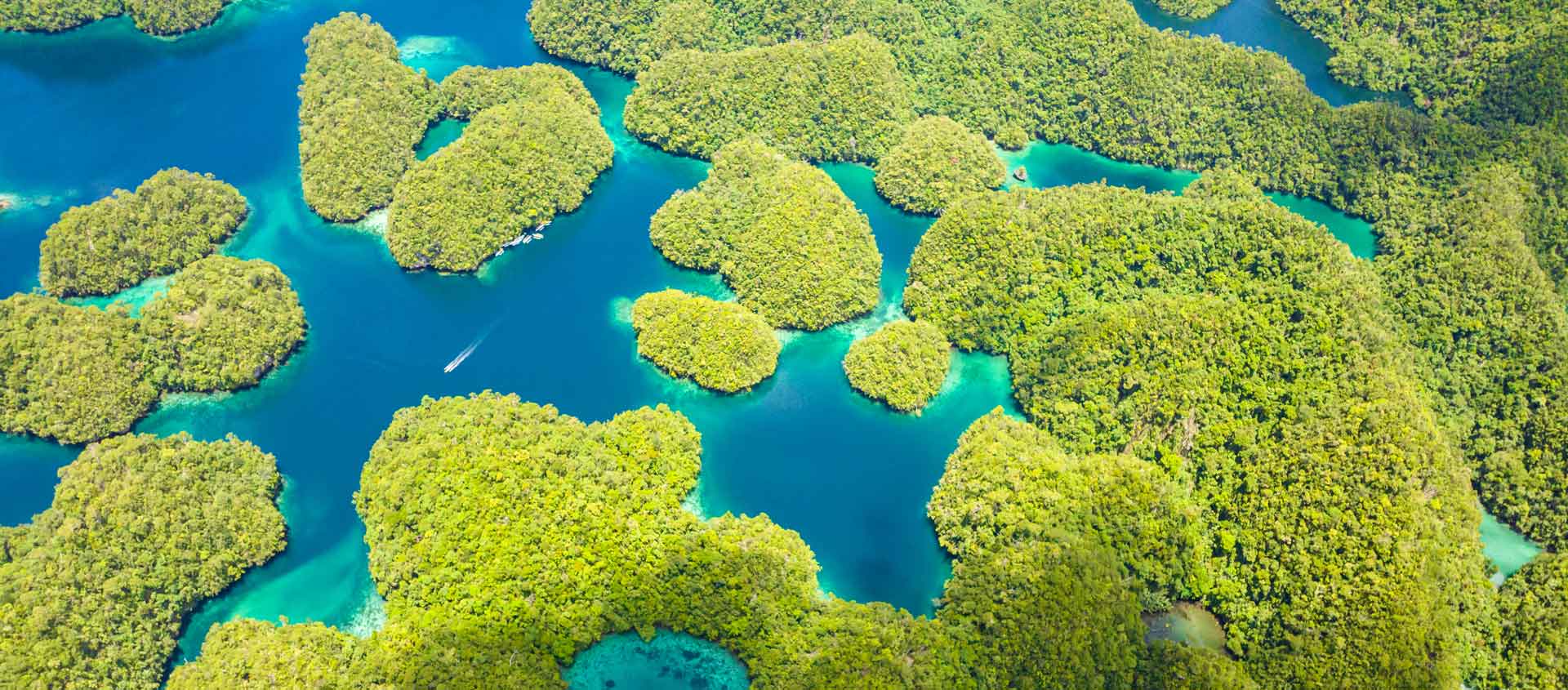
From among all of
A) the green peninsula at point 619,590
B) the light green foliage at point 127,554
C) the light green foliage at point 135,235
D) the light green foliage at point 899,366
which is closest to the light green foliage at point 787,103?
the light green foliage at point 899,366

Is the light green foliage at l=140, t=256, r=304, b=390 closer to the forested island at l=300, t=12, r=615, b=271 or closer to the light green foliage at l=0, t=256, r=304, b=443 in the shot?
the light green foliage at l=0, t=256, r=304, b=443

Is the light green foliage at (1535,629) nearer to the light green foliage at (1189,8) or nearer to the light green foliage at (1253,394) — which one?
the light green foliage at (1253,394)

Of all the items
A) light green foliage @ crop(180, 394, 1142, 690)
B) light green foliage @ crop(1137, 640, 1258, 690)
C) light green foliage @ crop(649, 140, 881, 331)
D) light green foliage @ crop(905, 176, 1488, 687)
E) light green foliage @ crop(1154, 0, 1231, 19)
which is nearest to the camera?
light green foliage @ crop(180, 394, 1142, 690)

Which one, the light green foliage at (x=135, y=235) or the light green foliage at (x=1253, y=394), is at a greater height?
the light green foliage at (x=1253, y=394)

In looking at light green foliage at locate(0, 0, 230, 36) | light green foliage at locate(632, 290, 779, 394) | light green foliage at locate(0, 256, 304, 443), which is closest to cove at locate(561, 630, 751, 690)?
light green foliage at locate(632, 290, 779, 394)

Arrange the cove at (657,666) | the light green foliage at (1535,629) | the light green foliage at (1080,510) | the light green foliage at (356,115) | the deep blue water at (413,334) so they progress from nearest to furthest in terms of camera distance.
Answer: the light green foliage at (1535,629)
the cove at (657,666)
the light green foliage at (1080,510)
the deep blue water at (413,334)
the light green foliage at (356,115)

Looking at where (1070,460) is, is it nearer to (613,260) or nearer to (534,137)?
(613,260)
